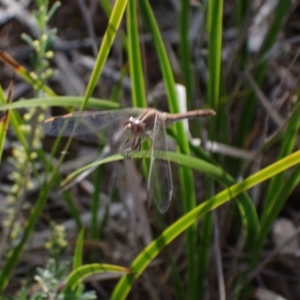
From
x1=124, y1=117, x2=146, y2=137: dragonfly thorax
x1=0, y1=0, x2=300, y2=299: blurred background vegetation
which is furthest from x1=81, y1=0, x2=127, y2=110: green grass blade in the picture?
x1=124, y1=117, x2=146, y2=137: dragonfly thorax

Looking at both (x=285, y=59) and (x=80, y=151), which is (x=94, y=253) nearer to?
(x=80, y=151)

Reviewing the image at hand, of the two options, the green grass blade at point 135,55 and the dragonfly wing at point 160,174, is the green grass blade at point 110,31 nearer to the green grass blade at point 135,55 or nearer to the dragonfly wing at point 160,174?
the green grass blade at point 135,55

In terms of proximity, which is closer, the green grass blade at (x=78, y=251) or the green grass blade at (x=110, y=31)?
the green grass blade at (x=110, y=31)

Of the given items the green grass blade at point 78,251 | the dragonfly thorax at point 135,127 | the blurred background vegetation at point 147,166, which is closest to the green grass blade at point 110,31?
the blurred background vegetation at point 147,166

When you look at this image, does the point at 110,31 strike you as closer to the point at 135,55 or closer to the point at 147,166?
the point at 135,55

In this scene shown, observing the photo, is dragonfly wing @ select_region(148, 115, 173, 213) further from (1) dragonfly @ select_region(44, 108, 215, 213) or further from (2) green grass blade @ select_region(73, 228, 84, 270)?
(2) green grass blade @ select_region(73, 228, 84, 270)

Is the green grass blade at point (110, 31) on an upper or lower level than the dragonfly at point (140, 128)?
upper
